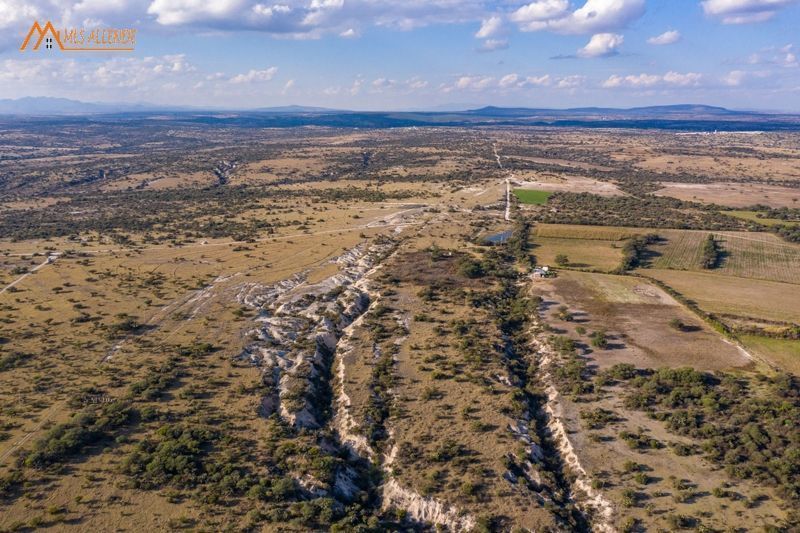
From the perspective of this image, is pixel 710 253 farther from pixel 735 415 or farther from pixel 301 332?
pixel 301 332

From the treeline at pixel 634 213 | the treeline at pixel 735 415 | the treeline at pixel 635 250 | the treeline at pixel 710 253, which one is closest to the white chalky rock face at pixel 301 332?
the treeline at pixel 735 415

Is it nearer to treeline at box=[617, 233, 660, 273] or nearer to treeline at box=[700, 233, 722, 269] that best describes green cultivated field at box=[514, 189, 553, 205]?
treeline at box=[617, 233, 660, 273]

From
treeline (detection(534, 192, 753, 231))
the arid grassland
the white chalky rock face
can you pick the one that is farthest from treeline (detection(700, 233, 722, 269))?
the white chalky rock face

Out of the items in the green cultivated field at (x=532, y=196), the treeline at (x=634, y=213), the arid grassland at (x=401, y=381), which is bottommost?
the arid grassland at (x=401, y=381)

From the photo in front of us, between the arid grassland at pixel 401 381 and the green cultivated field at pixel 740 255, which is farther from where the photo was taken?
the green cultivated field at pixel 740 255

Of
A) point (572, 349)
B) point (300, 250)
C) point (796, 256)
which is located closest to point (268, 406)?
point (572, 349)

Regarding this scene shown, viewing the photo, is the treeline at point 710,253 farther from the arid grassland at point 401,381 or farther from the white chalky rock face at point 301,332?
the white chalky rock face at point 301,332

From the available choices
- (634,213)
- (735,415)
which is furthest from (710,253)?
(735,415)
